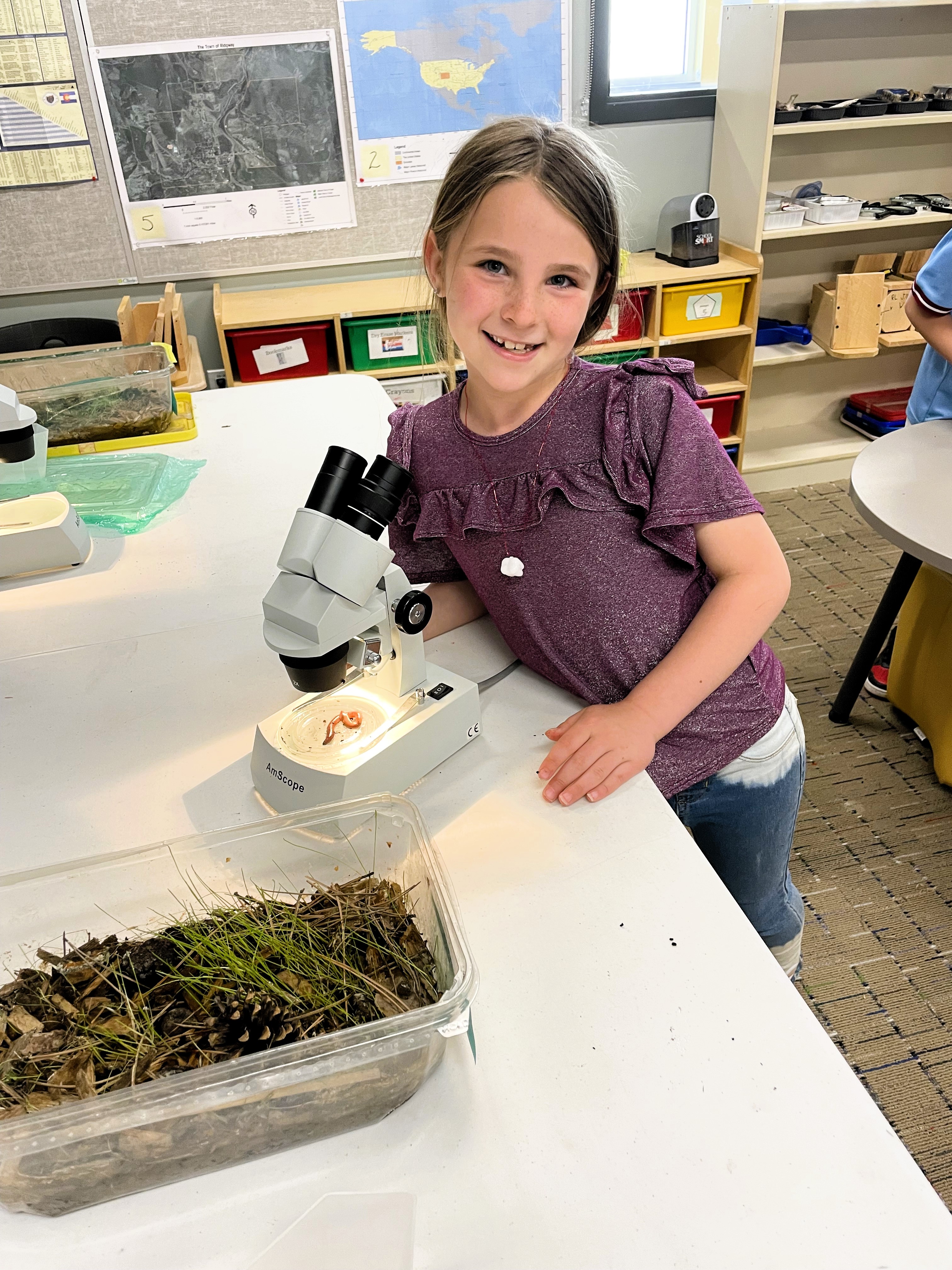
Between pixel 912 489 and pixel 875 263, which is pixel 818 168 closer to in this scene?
pixel 875 263

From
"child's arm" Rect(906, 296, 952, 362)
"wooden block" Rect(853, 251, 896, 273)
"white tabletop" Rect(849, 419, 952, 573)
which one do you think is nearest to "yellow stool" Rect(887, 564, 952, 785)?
"white tabletop" Rect(849, 419, 952, 573)

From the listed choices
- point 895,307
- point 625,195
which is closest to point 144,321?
point 625,195

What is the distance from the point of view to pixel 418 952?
66cm

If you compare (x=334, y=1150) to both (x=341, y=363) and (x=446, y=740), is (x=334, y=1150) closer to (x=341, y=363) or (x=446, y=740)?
(x=446, y=740)

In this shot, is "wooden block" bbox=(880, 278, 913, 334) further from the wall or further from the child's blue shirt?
the child's blue shirt

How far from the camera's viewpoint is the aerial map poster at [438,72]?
2635 millimetres

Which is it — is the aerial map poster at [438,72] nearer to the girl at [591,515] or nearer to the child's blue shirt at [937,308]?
the child's blue shirt at [937,308]

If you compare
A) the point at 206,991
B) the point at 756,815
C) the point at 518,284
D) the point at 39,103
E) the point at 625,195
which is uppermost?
the point at 39,103

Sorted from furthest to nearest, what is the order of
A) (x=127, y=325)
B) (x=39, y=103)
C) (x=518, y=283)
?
(x=39, y=103) → (x=127, y=325) → (x=518, y=283)

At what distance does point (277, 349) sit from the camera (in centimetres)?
264

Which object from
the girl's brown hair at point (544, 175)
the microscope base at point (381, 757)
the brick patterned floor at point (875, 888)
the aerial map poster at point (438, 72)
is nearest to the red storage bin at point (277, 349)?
the aerial map poster at point (438, 72)

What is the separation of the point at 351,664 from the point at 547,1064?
35cm

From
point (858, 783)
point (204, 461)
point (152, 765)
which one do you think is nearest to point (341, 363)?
point (204, 461)

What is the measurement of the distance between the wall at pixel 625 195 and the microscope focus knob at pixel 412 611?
2116 millimetres
